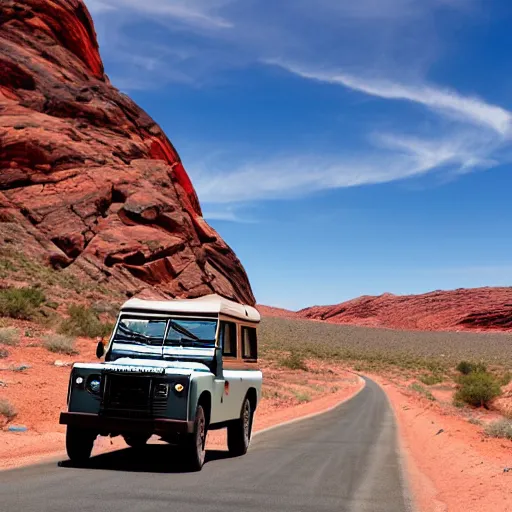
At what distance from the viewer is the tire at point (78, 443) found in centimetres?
1004

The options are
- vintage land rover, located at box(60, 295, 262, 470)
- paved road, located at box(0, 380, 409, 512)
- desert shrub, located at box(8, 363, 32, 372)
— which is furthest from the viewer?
desert shrub, located at box(8, 363, 32, 372)

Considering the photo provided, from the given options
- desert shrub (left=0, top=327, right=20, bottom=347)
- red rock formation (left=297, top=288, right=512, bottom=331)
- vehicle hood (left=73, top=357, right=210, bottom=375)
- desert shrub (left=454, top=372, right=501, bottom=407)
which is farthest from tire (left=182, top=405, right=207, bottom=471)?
red rock formation (left=297, top=288, right=512, bottom=331)

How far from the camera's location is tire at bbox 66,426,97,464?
1004 cm

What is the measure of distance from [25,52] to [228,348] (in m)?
69.2

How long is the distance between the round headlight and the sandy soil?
5.75ft

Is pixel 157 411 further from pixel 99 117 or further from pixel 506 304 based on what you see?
pixel 506 304

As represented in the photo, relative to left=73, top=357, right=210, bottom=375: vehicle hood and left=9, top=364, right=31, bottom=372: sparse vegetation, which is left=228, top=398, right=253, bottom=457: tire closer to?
left=73, top=357, right=210, bottom=375: vehicle hood

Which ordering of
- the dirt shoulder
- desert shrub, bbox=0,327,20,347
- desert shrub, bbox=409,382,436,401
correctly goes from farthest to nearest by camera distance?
desert shrub, bbox=409,382,436,401
desert shrub, bbox=0,327,20,347
the dirt shoulder

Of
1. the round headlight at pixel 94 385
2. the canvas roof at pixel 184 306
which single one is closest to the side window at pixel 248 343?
the canvas roof at pixel 184 306

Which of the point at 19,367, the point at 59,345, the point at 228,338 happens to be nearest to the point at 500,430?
the point at 228,338

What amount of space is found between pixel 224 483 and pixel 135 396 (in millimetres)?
1885

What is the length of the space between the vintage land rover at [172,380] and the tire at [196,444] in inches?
0.6

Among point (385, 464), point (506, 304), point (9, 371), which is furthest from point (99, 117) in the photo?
point (506, 304)

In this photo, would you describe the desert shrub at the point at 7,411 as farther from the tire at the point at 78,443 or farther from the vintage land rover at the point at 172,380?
the tire at the point at 78,443
